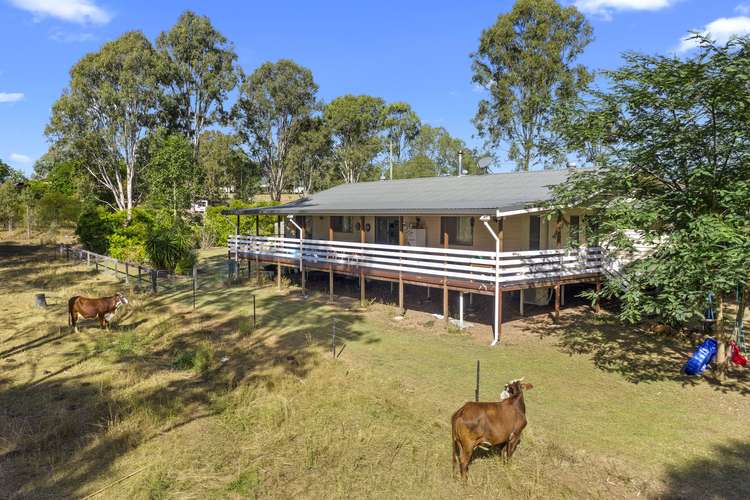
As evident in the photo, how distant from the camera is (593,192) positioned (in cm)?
1066

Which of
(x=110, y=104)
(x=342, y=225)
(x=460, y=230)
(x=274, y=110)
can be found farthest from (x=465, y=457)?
(x=274, y=110)

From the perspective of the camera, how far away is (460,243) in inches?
691

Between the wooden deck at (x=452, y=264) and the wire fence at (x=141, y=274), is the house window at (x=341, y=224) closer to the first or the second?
the wooden deck at (x=452, y=264)

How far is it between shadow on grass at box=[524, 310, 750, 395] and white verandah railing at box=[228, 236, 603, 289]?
5.01ft

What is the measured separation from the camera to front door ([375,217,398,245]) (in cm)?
2034

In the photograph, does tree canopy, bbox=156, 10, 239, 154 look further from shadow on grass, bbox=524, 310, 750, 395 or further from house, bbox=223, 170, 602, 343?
shadow on grass, bbox=524, 310, 750, 395

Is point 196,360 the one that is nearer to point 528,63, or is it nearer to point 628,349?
point 628,349

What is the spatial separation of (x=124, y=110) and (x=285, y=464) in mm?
41127

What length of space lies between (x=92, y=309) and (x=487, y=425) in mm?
11776

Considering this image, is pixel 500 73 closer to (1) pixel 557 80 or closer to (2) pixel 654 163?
(1) pixel 557 80

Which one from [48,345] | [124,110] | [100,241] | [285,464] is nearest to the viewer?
[285,464]


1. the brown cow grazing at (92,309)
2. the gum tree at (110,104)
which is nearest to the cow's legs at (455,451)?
the brown cow grazing at (92,309)

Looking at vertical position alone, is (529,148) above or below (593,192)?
above

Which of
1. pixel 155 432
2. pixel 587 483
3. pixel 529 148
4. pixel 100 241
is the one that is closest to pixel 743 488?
pixel 587 483
